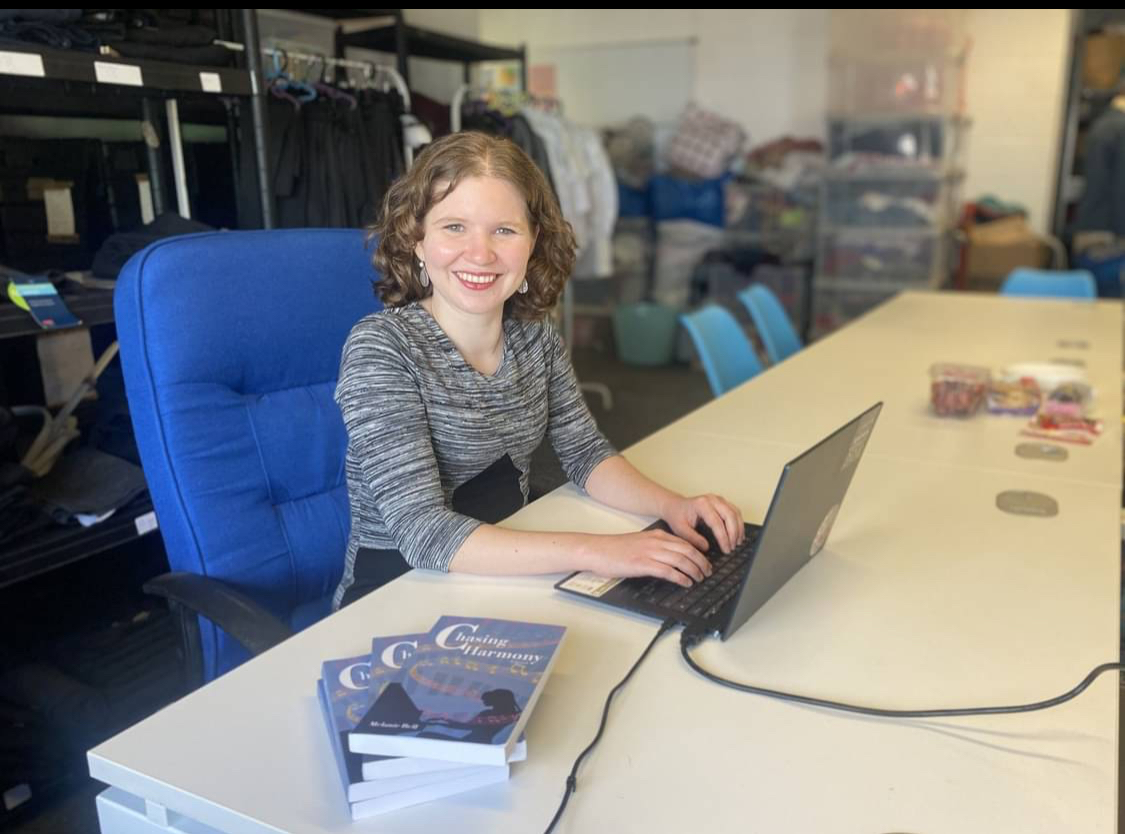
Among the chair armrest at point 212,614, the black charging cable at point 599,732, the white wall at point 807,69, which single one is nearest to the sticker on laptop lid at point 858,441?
the black charging cable at point 599,732

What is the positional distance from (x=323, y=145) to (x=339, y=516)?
6.62ft

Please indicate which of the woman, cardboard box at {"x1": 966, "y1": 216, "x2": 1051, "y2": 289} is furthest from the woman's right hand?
cardboard box at {"x1": 966, "y1": 216, "x2": 1051, "y2": 289}

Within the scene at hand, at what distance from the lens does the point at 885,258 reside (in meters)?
5.49

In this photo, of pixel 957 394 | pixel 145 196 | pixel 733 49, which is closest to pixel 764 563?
pixel 957 394

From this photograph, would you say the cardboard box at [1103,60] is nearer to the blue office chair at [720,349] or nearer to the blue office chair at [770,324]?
the blue office chair at [770,324]

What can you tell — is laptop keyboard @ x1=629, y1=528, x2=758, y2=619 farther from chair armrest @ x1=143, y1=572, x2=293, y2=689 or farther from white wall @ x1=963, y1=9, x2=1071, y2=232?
white wall @ x1=963, y1=9, x2=1071, y2=232

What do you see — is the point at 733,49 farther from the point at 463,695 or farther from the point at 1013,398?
the point at 463,695

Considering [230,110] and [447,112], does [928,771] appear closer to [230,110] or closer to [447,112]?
[230,110]

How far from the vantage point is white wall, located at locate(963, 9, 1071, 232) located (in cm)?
572

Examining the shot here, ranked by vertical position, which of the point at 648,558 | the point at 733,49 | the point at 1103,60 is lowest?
the point at 648,558

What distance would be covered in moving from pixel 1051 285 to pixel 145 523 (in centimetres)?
389

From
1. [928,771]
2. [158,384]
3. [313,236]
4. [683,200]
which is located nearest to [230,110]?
[313,236]

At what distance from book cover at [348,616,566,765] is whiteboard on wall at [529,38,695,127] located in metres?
5.98

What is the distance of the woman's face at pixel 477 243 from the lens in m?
1.24
